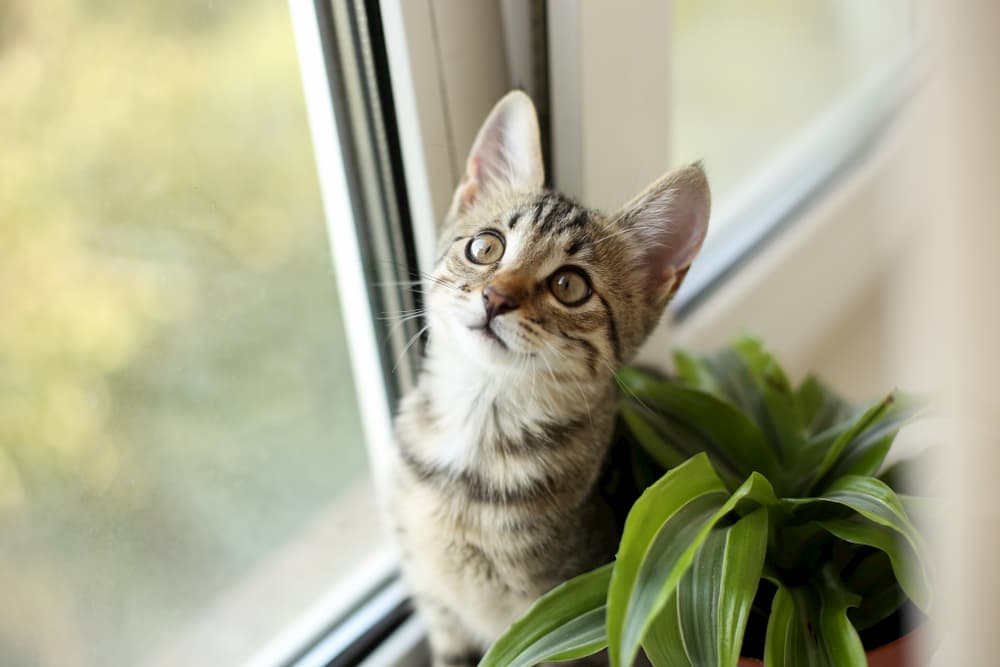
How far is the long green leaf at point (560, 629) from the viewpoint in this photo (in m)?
0.62

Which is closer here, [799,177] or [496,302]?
[496,302]

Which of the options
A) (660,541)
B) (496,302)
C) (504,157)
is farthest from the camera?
(504,157)

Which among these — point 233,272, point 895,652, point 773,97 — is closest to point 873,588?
point 895,652

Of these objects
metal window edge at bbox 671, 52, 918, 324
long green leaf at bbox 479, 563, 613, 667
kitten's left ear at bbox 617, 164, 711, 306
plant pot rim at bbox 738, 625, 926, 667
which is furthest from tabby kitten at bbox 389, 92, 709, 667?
metal window edge at bbox 671, 52, 918, 324

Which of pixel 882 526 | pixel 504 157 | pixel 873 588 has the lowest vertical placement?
pixel 873 588

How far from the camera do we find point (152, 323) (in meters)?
0.82

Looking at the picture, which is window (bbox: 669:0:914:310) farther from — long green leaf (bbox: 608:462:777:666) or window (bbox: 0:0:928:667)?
long green leaf (bbox: 608:462:777:666)

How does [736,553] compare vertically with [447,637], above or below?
above

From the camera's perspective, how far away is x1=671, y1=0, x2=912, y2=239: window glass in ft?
4.44

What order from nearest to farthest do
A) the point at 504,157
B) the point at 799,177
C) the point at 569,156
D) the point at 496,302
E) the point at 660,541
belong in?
1. the point at 660,541
2. the point at 496,302
3. the point at 504,157
4. the point at 569,156
5. the point at 799,177

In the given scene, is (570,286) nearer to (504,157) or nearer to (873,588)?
(504,157)

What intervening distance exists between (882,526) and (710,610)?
180 mm

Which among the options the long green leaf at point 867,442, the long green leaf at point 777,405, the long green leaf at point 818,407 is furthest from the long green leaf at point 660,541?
the long green leaf at point 818,407

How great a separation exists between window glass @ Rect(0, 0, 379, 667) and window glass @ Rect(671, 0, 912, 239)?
26.3 inches
